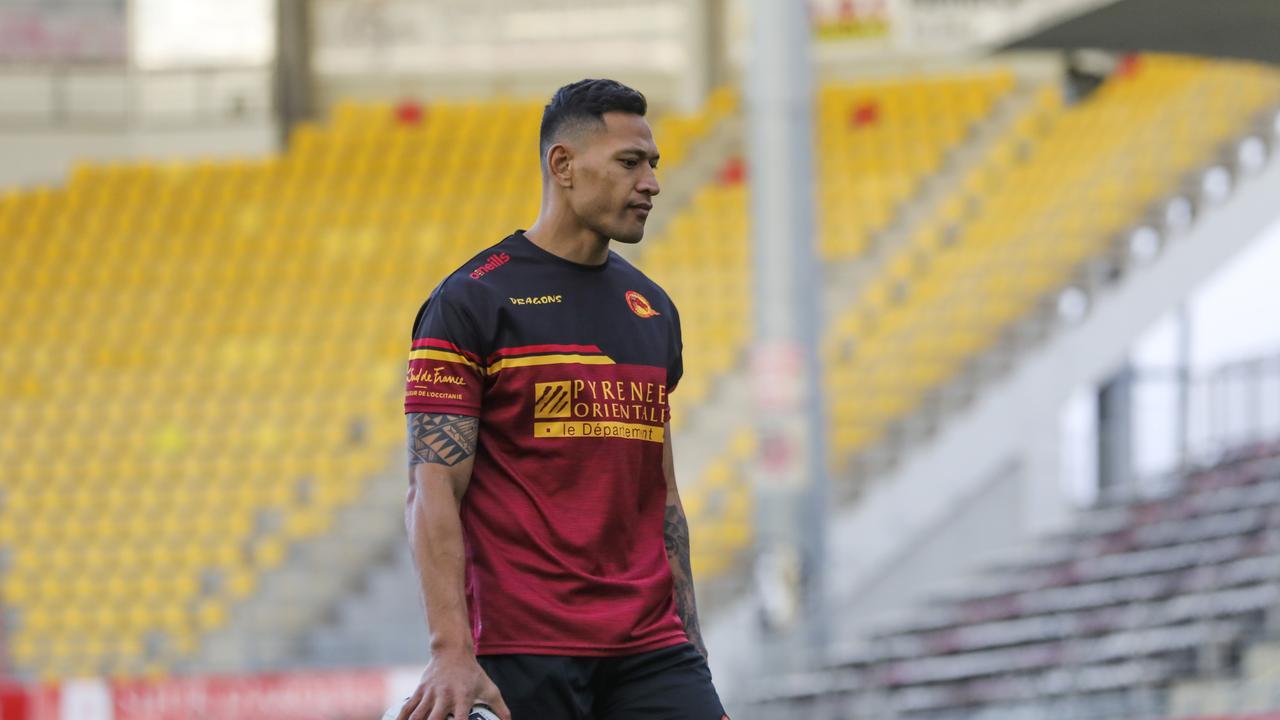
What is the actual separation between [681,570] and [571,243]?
22.3 inches

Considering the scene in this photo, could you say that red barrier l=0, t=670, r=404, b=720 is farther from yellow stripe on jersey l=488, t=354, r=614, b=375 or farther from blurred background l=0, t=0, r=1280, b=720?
yellow stripe on jersey l=488, t=354, r=614, b=375

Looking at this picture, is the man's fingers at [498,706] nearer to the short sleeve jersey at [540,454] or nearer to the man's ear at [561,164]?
the short sleeve jersey at [540,454]

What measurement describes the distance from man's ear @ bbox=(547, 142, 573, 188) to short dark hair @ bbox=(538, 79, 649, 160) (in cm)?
1

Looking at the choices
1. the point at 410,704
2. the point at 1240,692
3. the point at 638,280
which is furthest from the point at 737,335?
the point at 410,704

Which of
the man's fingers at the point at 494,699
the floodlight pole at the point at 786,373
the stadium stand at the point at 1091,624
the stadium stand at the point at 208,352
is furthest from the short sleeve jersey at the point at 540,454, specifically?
the stadium stand at the point at 208,352

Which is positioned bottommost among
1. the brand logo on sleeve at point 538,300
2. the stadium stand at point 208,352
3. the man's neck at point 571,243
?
the brand logo on sleeve at point 538,300

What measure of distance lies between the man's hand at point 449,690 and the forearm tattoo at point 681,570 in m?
0.43

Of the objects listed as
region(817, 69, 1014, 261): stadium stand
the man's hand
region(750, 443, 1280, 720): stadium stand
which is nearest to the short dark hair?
the man's hand

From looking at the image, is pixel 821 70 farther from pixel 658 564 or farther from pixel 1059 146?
pixel 658 564

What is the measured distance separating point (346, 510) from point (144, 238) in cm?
517

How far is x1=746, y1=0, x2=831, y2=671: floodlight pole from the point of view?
10.8m

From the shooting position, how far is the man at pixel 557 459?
9.62 ft

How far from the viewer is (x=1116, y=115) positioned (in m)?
15.9

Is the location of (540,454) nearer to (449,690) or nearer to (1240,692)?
(449,690)
